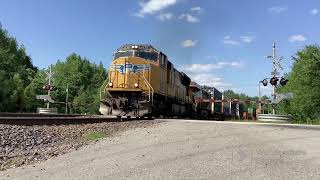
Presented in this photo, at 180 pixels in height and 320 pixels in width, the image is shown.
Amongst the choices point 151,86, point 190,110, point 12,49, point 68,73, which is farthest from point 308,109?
point 68,73

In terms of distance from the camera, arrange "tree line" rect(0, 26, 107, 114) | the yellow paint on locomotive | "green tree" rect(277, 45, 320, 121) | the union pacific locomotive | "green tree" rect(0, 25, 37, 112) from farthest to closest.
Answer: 1. "tree line" rect(0, 26, 107, 114)
2. "green tree" rect(0, 25, 37, 112)
3. "green tree" rect(277, 45, 320, 121)
4. the yellow paint on locomotive
5. the union pacific locomotive

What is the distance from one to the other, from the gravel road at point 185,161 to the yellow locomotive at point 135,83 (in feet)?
45.7

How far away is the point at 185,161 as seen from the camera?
30.5ft

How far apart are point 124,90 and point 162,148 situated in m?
16.8

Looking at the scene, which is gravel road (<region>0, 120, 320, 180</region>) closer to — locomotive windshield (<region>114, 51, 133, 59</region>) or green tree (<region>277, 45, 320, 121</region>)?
locomotive windshield (<region>114, 51, 133, 59</region>)

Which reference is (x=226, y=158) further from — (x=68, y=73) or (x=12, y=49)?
(x=68, y=73)

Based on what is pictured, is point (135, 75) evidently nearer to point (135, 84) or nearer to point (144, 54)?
point (135, 84)

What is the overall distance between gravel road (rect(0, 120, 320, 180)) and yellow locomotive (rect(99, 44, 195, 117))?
13940 millimetres

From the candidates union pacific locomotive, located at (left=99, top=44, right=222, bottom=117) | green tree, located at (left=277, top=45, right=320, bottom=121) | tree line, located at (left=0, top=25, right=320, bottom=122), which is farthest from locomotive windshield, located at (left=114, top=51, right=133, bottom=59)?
green tree, located at (left=277, top=45, right=320, bottom=121)

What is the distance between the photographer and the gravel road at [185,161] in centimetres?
808

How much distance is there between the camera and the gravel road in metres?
8.08

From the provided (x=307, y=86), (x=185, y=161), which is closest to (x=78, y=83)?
(x=307, y=86)

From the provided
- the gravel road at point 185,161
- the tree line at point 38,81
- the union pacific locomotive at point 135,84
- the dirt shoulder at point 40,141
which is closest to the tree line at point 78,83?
the tree line at point 38,81

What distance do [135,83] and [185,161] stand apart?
18.5m
